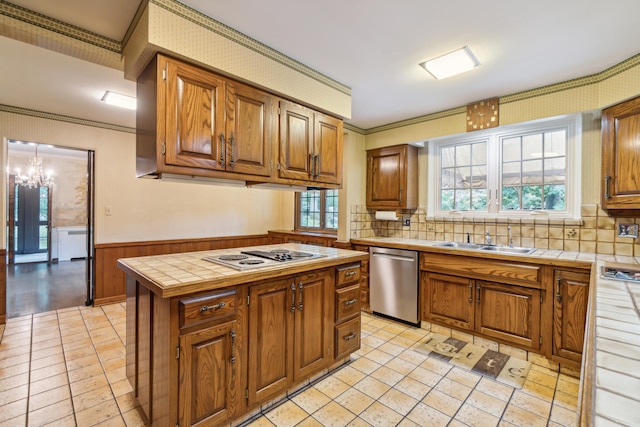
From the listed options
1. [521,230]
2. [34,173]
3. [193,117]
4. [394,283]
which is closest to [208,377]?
[193,117]

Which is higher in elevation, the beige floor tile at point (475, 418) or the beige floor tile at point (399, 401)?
the beige floor tile at point (475, 418)

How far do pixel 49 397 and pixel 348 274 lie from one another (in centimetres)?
221

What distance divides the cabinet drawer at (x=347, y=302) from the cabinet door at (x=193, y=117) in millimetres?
1318

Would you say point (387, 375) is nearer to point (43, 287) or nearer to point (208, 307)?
point (208, 307)

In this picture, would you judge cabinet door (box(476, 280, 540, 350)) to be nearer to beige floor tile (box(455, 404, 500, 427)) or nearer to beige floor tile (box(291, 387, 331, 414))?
beige floor tile (box(455, 404, 500, 427))

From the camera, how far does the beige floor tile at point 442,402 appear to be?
1881 millimetres

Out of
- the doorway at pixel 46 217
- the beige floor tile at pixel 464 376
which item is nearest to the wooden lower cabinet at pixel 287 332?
the beige floor tile at pixel 464 376

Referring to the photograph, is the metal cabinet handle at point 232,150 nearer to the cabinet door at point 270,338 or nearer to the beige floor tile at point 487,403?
the cabinet door at point 270,338

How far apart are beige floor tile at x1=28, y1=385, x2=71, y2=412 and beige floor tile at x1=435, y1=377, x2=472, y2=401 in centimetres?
258

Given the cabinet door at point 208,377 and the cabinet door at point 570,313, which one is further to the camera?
the cabinet door at point 570,313

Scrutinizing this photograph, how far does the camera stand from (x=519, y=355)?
2572 millimetres

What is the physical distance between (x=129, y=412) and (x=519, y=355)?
3039 millimetres

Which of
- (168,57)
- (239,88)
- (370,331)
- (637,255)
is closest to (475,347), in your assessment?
(370,331)

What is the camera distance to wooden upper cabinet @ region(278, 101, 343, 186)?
2.30 meters
